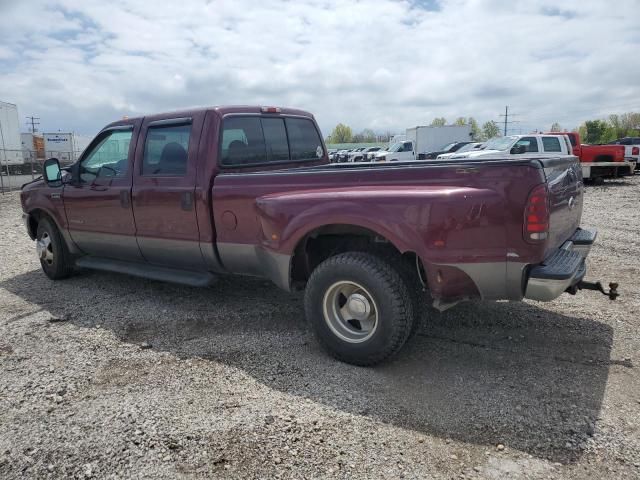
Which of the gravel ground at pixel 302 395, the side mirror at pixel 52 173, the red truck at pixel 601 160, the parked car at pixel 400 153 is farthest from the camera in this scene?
the parked car at pixel 400 153

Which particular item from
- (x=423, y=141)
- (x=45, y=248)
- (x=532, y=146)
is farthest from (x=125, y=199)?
(x=423, y=141)

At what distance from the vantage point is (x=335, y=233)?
367 centimetres

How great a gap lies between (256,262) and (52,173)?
10.3 ft

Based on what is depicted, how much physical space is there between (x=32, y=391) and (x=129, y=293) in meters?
2.28

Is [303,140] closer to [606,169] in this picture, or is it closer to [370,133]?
[606,169]

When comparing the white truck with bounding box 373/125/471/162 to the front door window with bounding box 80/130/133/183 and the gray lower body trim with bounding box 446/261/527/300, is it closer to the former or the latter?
the front door window with bounding box 80/130/133/183

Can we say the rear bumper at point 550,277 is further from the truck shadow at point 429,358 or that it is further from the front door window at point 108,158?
the front door window at point 108,158

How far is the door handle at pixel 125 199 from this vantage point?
16.4 ft

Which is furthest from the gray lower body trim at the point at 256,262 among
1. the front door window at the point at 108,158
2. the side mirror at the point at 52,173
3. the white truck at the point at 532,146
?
the white truck at the point at 532,146

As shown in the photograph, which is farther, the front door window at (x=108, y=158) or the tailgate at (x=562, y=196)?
the front door window at (x=108, y=158)

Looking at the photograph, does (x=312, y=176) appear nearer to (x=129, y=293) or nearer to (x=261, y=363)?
(x=261, y=363)

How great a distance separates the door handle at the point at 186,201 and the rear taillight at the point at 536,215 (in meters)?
2.80

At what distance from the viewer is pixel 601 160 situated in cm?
1945

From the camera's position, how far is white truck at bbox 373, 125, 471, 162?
105 feet
